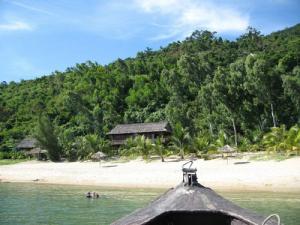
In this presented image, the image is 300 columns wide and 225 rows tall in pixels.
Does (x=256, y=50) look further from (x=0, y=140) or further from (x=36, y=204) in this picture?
(x=36, y=204)

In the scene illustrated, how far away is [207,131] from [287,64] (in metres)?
15.8

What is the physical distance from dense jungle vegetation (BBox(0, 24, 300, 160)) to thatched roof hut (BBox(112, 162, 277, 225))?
2614cm

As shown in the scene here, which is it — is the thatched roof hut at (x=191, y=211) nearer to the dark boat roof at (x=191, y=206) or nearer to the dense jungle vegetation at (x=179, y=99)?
the dark boat roof at (x=191, y=206)

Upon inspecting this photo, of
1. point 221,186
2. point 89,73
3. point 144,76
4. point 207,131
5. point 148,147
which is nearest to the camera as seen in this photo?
point 221,186

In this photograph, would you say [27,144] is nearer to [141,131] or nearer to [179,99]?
[141,131]

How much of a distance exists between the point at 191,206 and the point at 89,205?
1958 centimetres

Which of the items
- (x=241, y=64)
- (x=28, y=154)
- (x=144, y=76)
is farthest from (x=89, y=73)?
(x=241, y=64)

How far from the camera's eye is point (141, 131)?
169 feet

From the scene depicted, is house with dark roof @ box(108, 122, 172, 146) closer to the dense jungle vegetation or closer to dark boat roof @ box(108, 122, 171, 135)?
dark boat roof @ box(108, 122, 171, 135)

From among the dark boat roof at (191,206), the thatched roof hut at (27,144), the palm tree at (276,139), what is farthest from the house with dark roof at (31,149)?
the dark boat roof at (191,206)

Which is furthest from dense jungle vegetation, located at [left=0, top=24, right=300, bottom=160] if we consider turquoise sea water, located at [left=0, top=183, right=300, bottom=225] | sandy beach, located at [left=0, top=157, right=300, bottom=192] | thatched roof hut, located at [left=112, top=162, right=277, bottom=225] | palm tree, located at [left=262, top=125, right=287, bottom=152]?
thatched roof hut, located at [left=112, top=162, right=277, bottom=225]

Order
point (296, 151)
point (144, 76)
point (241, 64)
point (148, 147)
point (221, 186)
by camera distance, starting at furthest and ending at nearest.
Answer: point (144, 76) → point (241, 64) → point (148, 147) → point (296, 151) → point (221, 186)

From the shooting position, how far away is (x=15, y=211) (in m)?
22.6

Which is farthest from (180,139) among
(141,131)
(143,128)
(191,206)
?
(191,206)
